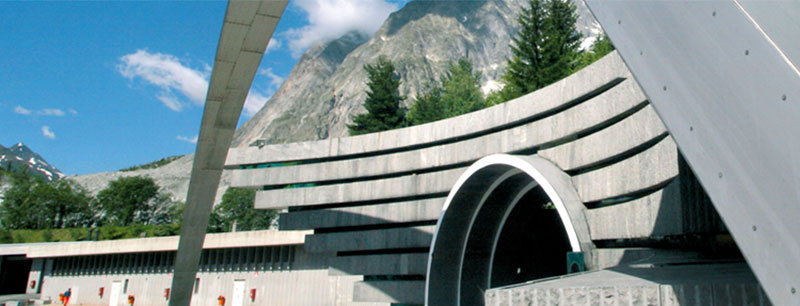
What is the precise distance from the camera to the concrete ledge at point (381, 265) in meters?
23.6

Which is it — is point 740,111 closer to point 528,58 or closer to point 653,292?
point 653,292

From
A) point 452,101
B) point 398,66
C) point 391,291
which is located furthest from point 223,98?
point 398,66

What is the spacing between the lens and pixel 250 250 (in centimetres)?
3528

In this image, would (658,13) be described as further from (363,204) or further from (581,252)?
(363,204)

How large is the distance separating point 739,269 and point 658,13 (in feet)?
8.70

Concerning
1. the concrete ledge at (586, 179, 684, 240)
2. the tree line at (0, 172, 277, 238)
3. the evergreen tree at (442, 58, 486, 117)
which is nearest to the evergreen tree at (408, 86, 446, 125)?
the evergreen tree at (442, 58, 486, 117)

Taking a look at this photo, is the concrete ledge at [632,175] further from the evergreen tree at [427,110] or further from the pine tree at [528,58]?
the evergreen tree at [427,110]

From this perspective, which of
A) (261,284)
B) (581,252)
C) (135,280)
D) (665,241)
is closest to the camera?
(665,241)

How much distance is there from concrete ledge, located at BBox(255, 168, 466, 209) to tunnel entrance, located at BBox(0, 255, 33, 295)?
35.7 metres

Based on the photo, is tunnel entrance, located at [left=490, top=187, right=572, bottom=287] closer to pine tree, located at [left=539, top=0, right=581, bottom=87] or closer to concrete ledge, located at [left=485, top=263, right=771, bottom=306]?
concrete ledge, located at [left=485, top=263, right=771, bottom=306]

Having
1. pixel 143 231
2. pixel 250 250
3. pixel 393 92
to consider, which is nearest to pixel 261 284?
pixel 250 250

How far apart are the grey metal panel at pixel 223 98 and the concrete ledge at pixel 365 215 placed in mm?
6490

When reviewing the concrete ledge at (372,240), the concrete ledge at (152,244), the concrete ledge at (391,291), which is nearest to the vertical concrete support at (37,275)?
the concrete ledge at (152,244)

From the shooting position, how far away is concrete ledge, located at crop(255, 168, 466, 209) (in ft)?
75.2
